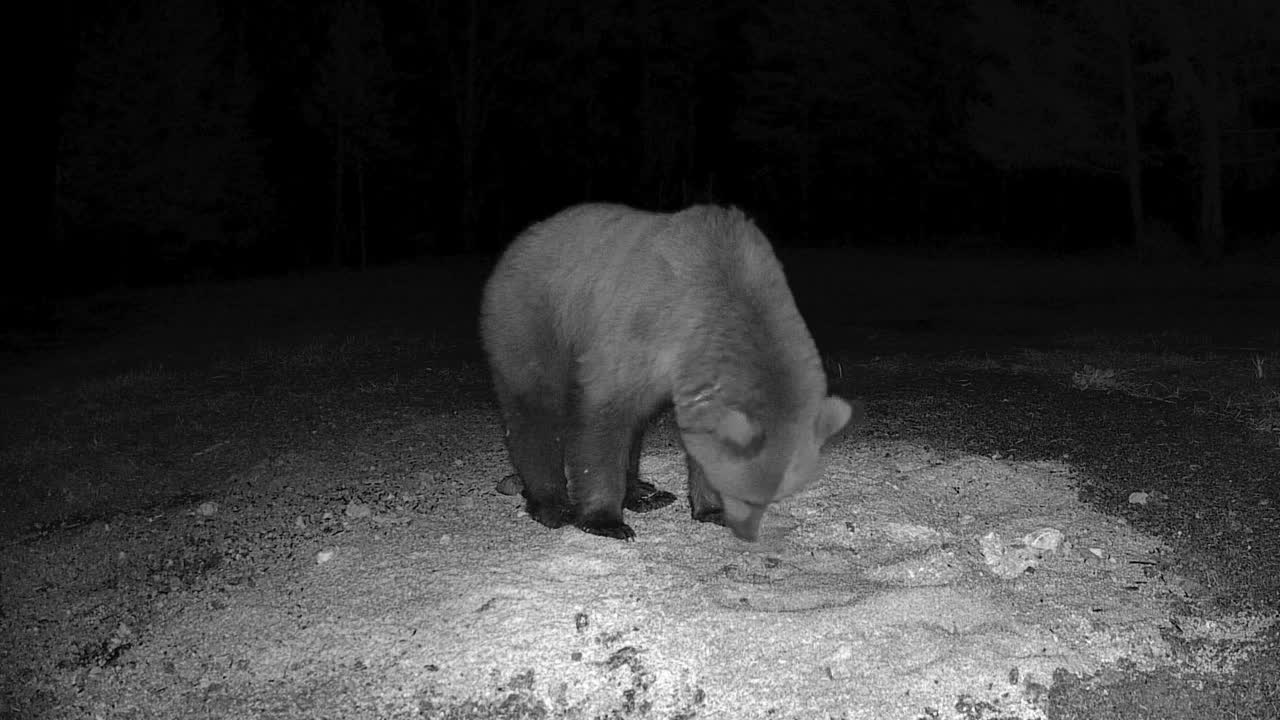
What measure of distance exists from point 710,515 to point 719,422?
129cm

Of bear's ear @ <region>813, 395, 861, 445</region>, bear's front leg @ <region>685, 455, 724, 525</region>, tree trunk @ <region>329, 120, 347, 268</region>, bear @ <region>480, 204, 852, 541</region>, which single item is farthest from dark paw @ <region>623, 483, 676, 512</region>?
tree trunk @ <region>329, 120, 347, 268</region>

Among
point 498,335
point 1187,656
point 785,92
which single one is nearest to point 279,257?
point 785,92

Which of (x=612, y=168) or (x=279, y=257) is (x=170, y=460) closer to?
(x=279, y=257)

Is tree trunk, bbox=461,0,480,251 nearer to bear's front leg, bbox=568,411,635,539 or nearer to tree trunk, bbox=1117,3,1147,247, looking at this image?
tree trunk, bbox=1117,3,1147,247

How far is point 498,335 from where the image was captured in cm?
532

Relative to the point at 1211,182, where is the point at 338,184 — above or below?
below

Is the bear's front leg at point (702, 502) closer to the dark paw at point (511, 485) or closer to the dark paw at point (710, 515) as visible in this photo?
the dark paw at point (710, 515)

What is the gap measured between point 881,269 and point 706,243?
2354 centimetres

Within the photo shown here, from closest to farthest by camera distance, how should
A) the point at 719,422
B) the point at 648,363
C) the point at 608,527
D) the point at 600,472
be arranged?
the point at 719,422 → the point at 648,363 → the point at 600,472 → the point at 608,527

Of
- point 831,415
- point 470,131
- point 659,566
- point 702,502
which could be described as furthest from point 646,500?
point 470,131

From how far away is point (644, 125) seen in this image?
155 feet

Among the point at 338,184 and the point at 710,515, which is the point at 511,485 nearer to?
the point at 710,515

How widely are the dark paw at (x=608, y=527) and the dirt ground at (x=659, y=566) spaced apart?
3.0 inches

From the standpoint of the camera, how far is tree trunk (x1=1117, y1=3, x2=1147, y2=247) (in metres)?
24.6
